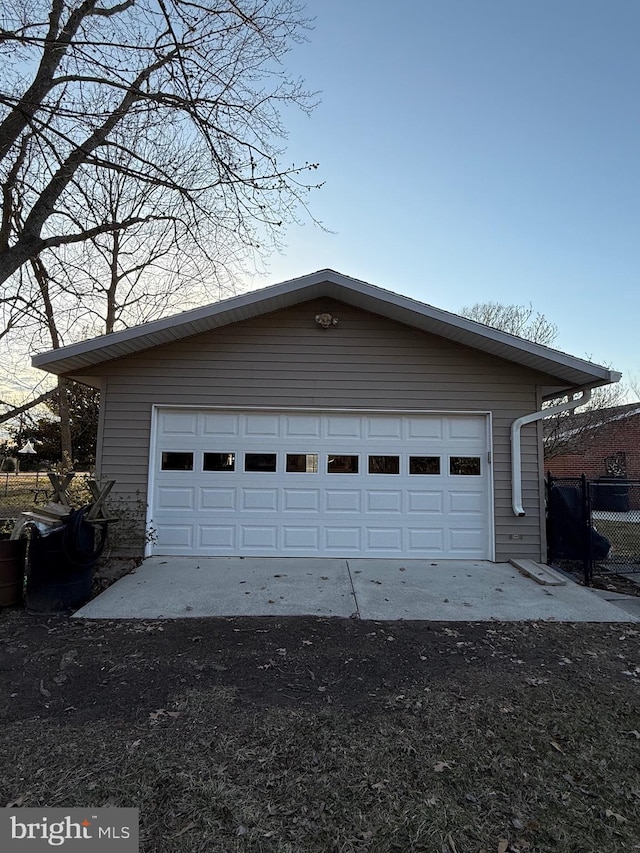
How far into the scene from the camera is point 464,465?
6.99 meters

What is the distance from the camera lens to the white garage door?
6.84 meters

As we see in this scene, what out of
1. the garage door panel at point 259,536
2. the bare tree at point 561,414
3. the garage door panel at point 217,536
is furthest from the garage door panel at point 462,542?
the bare tree at point 561,414

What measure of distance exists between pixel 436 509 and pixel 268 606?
310 centimetres

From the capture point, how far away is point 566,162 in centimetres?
850

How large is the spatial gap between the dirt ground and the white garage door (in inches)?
97.0

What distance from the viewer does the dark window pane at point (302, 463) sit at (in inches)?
273

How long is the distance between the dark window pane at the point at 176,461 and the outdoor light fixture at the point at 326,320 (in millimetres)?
2764

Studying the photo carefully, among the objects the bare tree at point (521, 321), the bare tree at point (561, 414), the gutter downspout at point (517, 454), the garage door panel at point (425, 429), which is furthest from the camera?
the bare tree at point (521, 321)

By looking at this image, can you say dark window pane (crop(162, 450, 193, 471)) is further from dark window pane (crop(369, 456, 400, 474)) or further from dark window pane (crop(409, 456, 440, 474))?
dark window pane (crop(409, 456, 440, 474))

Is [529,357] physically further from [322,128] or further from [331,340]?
[322,128]

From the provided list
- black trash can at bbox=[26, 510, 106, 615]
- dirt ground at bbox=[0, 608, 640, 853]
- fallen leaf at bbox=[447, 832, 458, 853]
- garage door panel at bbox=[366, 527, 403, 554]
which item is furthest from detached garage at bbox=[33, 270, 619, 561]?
fallen leaf at bbox=[447, 832, 458, 853]

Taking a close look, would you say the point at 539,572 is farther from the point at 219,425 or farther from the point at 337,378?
the point at 219,425
